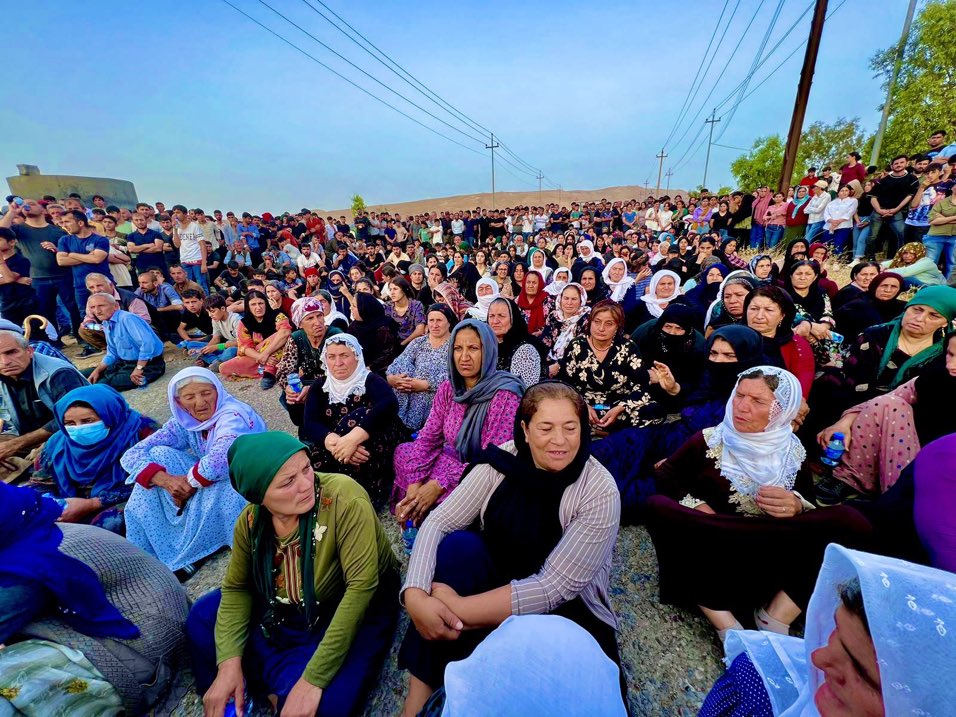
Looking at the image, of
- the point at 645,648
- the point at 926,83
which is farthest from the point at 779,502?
the point at 926,83

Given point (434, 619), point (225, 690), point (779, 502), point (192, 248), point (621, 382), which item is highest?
point (192, 248)

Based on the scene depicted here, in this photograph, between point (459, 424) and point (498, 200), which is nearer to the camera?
point (459, 424)

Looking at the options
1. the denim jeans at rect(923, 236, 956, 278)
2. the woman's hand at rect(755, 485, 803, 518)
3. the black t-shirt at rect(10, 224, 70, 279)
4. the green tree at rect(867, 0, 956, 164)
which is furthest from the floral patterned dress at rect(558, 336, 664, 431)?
the green tree at rect(867, 0, 956, 164)

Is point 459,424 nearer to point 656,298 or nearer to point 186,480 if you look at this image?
point 186,480

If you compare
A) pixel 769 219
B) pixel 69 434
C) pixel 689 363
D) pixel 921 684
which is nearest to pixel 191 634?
pixel 69 434

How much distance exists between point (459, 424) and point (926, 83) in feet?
85.5

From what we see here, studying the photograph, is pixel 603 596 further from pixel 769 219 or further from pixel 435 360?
pixel 769 219

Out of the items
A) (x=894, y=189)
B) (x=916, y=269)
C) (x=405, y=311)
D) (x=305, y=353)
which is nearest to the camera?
(x=305, y=353)

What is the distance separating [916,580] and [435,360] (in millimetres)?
3671

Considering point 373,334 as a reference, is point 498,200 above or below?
above

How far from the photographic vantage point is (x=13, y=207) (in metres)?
7.27

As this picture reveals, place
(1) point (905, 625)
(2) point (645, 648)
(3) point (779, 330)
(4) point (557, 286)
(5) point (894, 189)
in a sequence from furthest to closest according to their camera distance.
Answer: (5) point (894, 189) < (4) point (557, 286) < (3) point (779, 330) < (2) point (645, 648) < (1) point (905, 625)

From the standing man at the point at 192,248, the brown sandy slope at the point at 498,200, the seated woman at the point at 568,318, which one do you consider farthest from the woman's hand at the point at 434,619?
the brown sandy slope at the point at 498,200

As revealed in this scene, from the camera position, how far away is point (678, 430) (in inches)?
125
